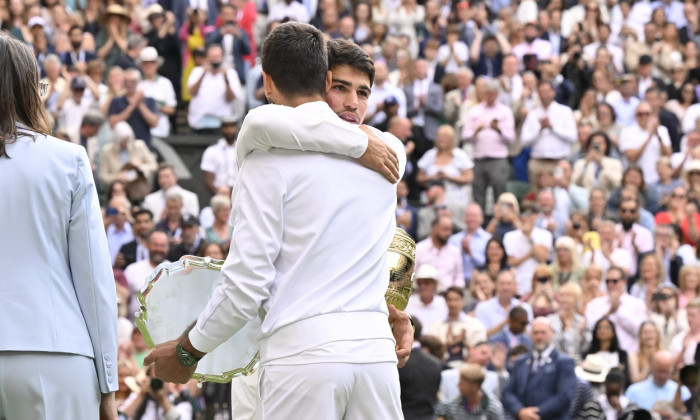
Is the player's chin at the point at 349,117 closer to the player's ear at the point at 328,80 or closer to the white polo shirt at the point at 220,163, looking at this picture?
the player's ear at the point at 328,80

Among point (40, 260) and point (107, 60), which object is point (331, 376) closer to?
point (40, 260)

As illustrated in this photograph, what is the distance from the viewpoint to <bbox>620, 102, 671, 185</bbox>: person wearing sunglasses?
737 inches

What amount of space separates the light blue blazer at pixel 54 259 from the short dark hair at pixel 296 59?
Result: 726 mm

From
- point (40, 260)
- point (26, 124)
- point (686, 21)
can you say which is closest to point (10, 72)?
point (26, 124)

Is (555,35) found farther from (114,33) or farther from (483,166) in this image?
(114,33)

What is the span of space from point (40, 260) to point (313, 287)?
2.89ft

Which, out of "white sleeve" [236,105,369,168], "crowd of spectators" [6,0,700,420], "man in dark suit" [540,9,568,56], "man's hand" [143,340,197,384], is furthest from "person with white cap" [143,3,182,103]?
"white sleeve" [236,105,369,168]

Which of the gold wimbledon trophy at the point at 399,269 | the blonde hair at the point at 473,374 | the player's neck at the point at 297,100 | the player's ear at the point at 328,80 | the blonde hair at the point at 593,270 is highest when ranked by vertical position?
the player's ear at the point at 328,80

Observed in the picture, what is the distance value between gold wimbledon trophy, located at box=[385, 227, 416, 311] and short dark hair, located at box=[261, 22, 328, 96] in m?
1.02

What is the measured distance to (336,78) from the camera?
547 cm

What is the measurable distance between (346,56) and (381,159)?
25.9 inches

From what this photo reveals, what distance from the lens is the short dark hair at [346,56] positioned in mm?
5473

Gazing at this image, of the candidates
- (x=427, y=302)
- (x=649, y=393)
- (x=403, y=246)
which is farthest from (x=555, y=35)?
(x=403, y=246)

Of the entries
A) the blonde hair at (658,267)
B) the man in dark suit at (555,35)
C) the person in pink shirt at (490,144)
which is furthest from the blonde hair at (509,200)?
the man in dark suit at (555,35)
